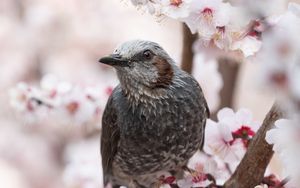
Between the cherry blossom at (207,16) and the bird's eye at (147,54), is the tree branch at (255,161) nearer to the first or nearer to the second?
the cherry blossom at (207,16)

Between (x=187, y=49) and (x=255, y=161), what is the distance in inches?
21.8

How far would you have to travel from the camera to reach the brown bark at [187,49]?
6.37 feet

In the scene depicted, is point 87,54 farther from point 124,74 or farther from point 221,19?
point 221,19

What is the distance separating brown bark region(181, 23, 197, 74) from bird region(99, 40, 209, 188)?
27 mm

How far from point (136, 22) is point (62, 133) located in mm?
1492

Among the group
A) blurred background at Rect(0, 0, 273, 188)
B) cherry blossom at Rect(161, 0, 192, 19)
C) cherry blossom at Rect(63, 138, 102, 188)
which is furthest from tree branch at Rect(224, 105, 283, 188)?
blurred background at Rect(0, 0, 273, 188)

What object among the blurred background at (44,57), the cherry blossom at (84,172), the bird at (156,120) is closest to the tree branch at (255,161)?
the bird at (156,120)

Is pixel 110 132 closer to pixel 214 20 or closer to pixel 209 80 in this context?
pixel 209 80

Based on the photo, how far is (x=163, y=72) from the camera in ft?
6.71

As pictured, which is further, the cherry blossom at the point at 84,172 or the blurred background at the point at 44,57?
the blurred background at the point at 44,57

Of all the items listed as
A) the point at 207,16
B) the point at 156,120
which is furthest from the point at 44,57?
the point at 207,16

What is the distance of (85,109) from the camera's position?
8.31 ft

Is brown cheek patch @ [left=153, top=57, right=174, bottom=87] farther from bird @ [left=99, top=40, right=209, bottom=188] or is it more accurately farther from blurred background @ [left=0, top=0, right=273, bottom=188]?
blurred background @ [left=0, top=0, right=273, bottom=188]

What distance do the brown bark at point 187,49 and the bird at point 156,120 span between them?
3 centimetres
